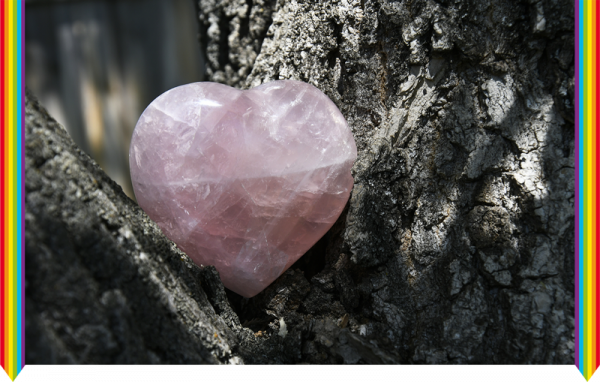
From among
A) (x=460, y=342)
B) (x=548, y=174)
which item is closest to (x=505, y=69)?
(x=548, y=174)

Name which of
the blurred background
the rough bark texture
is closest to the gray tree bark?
the rough bark texture

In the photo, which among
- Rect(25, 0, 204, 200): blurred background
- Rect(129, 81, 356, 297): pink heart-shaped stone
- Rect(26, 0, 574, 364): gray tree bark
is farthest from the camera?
Rect(25, 0, 204, 200): blurred background
